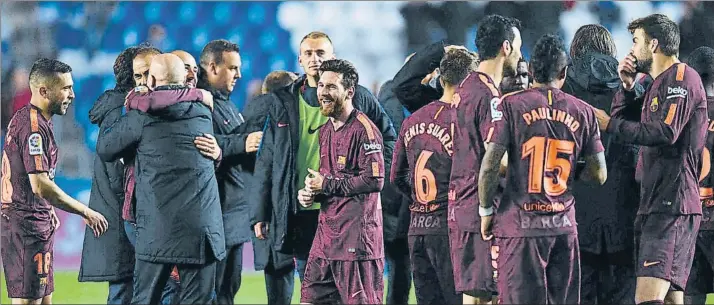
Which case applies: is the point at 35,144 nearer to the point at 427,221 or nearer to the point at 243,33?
the point at 427,221

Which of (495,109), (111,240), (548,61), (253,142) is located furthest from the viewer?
(253,142)

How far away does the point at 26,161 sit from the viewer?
720 cm

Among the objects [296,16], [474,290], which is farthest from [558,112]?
[296,16]

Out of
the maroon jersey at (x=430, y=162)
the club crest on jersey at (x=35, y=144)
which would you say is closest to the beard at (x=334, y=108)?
the maroon jersey at (x=430, y=162)

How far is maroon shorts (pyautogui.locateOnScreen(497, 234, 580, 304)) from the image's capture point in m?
5.82

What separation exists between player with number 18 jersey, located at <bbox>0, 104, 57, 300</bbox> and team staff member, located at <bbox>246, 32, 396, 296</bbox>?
1370 millimetres

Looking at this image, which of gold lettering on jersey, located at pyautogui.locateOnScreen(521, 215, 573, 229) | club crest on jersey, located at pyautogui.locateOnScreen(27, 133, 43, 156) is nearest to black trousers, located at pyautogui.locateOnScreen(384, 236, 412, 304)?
gold lettering on jersey, located at pyautogui.locateOnScreen(521, 215, 573, 229)

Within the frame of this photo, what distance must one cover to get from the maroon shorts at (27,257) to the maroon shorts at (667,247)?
373cm

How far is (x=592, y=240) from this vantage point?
6859 mm

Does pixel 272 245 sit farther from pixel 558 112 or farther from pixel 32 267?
pixel 558 112

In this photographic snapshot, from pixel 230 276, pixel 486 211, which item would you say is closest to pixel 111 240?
pixel 230 276

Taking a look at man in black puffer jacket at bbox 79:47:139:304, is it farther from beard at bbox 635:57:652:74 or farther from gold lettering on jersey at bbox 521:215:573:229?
beard at bbox 635:57:652:74

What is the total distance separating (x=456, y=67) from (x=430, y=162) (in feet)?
1.88

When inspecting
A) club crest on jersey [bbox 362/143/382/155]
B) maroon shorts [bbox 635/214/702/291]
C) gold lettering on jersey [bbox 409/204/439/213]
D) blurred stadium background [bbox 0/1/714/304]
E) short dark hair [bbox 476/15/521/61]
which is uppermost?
blurred stadium background [bbox 0/1/714/304]
